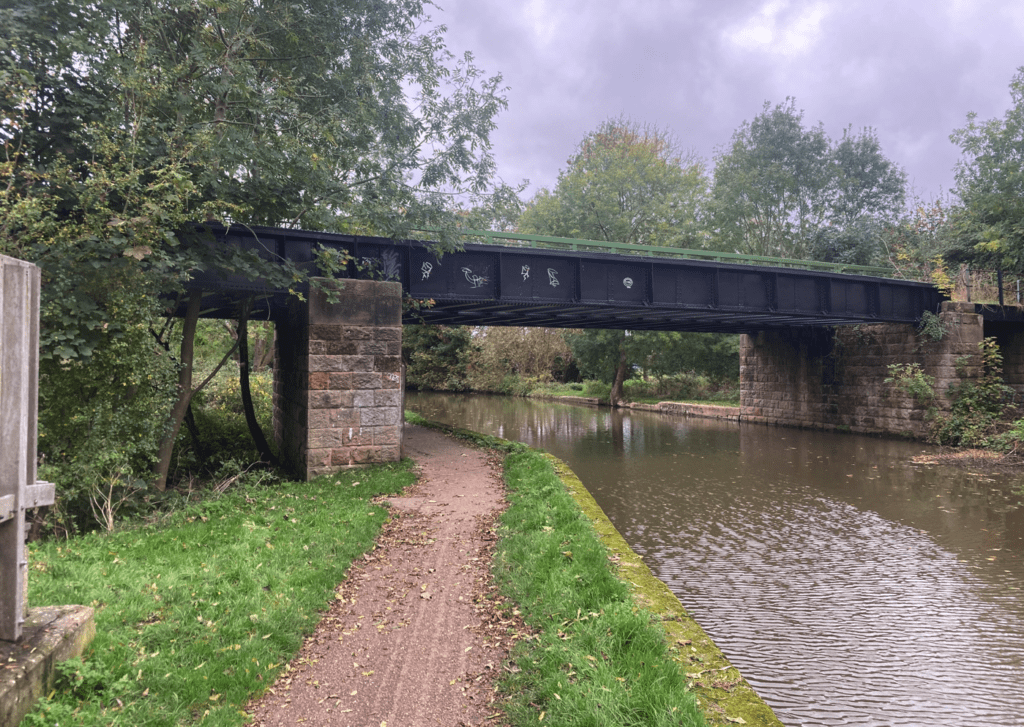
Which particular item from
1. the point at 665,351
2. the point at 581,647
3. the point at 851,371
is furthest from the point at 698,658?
the point at 665,351

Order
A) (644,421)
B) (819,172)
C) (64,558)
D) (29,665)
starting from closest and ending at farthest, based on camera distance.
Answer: (29,665)
(64,558)
(644,421)
(819,172)

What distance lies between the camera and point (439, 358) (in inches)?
1953

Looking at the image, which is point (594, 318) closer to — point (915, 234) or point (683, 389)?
point (683, 389)

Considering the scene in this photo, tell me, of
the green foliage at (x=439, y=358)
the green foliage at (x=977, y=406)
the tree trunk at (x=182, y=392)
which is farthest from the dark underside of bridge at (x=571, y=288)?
the green foliage at (x=439, y=358)

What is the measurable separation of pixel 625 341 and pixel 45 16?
29182 mm

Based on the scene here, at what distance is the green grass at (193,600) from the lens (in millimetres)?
3477

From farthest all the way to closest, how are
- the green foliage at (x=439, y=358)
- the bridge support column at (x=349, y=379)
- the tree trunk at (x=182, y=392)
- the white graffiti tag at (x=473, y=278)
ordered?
the green foliage at (x=439, y=358)
the white graffiti tag at (x=473, y=278)
the bridge support column at (x=349, y=379)
the tree trunk at (x=182, y=392)

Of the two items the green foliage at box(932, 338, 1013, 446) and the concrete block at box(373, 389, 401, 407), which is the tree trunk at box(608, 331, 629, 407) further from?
the concrete block at box(373, 389, 401, 407)

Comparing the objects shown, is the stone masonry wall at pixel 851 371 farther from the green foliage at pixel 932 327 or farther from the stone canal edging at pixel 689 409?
the stone canal edging at pixel 689 409

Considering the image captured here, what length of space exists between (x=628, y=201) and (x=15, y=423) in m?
33.7

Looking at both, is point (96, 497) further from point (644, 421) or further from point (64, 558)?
point (644, 421)

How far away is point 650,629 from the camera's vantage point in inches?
173

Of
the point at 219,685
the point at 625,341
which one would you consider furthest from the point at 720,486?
the point at 625,341

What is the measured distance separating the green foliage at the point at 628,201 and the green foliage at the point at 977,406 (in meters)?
16.3
